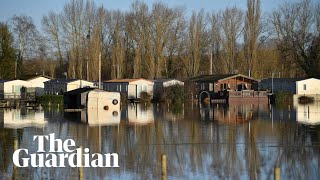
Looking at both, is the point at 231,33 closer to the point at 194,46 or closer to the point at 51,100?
the point at 194,46

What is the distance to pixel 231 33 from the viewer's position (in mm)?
82062

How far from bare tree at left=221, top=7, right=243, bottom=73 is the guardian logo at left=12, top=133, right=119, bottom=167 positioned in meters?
62.1

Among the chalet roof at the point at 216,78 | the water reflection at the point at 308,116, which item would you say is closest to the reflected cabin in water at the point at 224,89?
the chalet roof at the point at 216,78

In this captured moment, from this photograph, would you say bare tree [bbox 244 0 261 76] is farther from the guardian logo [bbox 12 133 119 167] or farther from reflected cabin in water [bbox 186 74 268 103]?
the guardian logo [bbox 12 133 119 167]

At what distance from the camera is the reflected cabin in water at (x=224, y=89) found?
221ft

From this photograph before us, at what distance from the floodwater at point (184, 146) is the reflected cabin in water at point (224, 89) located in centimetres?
3271

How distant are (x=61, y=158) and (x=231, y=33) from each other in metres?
66.1

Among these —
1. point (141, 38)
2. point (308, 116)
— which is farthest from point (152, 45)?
point (308, 116)

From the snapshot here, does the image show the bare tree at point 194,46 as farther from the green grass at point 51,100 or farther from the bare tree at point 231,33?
the green grass at point 51,100

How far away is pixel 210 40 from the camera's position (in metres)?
85.1

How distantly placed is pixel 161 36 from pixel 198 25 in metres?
5.83

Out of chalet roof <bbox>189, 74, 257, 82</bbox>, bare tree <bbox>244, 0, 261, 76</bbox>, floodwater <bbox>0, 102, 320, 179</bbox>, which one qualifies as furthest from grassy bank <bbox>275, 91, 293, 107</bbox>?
floodwater <bbox>0, 102, 320, 179</bbox>

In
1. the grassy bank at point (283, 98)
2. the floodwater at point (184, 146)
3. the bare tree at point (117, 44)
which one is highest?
the bare tree at point (117, 44)

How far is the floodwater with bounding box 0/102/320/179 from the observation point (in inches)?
642
